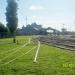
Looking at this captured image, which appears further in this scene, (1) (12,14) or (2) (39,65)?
(1) (12,14)

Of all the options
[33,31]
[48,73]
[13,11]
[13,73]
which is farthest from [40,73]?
[33,31]

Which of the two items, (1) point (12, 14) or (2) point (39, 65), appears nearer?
(2) point (39, 65)

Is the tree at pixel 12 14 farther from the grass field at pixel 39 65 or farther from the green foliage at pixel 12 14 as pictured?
the grass field at pixel 39 65

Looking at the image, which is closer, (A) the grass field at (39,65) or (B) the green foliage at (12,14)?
(A) the grass field at (39,65)

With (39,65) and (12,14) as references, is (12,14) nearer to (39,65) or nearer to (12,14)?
(12,14)

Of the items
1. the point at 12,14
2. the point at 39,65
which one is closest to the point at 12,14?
the point at 12,14

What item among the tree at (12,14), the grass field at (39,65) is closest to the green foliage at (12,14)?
the tree at (12,14)

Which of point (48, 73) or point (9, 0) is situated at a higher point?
point (9, 0)

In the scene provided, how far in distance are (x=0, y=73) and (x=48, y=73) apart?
2.32 m

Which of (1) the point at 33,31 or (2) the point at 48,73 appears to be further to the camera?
(1) the point at 33,31

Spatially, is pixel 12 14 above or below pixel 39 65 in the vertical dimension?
above

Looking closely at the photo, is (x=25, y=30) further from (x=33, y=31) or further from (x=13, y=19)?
(x=13, y=19)

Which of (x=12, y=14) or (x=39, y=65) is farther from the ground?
(x=12, y=14)

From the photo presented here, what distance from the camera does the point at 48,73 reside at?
12.3m
